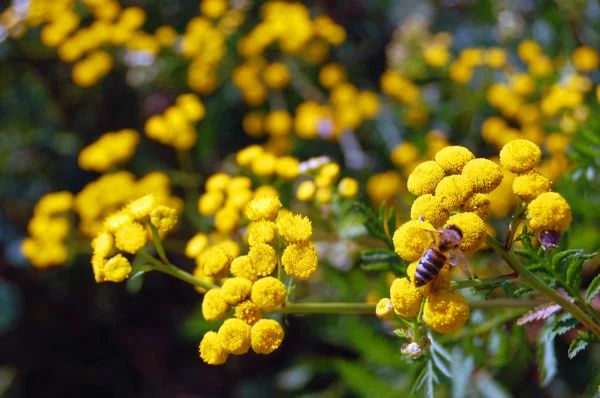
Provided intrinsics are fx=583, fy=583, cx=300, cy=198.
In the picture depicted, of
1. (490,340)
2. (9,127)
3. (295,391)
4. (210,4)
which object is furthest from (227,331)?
(9,127)

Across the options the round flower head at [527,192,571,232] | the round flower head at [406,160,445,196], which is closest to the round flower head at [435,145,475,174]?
the round flower head at [406,160,445,196]

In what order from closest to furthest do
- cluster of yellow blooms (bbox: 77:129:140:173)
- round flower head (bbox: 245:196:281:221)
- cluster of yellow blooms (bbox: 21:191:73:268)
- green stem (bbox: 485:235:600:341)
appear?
green stem (bbox: 485:235:600:341) → round flower head (bbox: 245:196:281:221) → cluster of yellow blooms (bbox: 21:191:73:268) → cluster of yellow blooms (bbox: 77:129:140:173)

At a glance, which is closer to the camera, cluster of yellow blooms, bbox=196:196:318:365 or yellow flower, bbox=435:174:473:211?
yellow flower, bbox=435:174:473:211

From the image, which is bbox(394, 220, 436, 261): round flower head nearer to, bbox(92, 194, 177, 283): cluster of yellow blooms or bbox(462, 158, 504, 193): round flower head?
bbox(462, 158, 504, 193): round flower head

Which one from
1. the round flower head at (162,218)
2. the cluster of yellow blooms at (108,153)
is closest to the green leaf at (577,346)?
the round flower head at (162,218)

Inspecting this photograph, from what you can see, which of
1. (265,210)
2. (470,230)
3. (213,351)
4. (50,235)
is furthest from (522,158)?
(50,235)

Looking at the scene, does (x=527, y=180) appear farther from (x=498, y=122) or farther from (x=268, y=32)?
(x=268, y=32)

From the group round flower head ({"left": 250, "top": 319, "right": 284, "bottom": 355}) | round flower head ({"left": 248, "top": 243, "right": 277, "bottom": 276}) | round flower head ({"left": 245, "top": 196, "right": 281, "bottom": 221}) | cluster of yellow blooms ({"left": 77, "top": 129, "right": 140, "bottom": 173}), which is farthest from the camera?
cluster of yellow blooms ({"left": 77, "top": 129, "right": 140, "bottom": 173})
